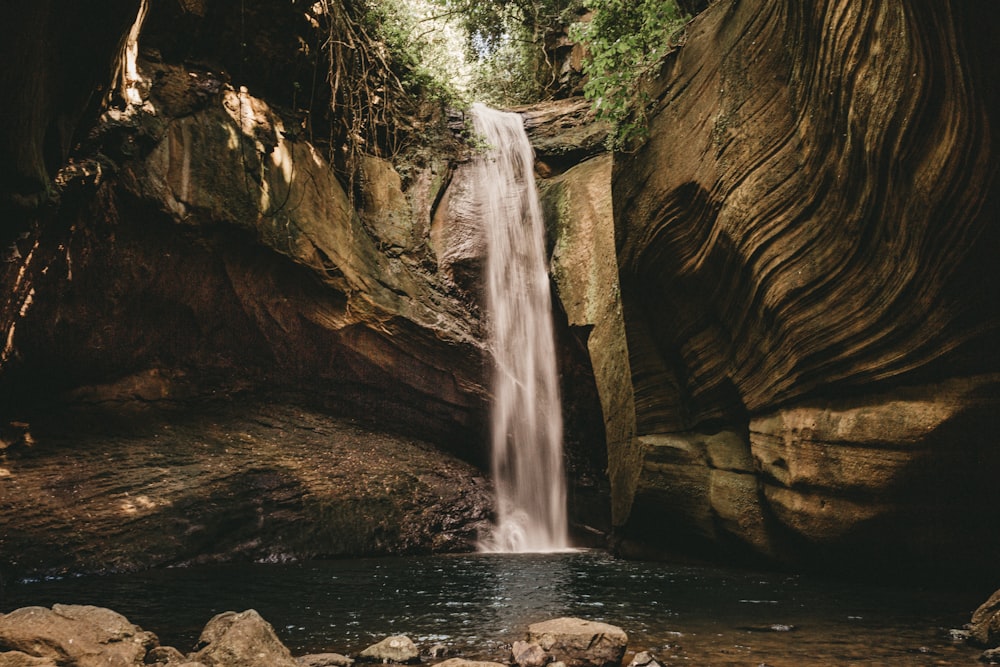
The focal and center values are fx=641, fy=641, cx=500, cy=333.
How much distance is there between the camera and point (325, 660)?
11.6 ft

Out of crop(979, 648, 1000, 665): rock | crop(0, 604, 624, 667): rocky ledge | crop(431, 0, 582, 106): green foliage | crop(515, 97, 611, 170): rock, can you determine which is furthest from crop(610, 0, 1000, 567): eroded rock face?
crop(431, 0, 582, 106): green foliage

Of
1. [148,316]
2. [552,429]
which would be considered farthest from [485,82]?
[148,316]

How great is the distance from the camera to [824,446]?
19.2 ft

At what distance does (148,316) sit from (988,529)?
9558mm

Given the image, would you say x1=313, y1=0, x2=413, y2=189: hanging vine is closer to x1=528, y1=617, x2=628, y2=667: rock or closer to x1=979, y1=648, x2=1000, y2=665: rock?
x1=528, y1=617, x2=628, y2=667: rock

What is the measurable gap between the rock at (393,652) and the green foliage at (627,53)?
21.6 feet

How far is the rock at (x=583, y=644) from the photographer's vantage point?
3506 mm

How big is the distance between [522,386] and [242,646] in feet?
27.7

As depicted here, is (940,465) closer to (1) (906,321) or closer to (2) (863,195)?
(1) (906,321)

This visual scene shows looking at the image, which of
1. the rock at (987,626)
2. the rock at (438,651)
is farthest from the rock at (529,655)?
the rock at (987,626)

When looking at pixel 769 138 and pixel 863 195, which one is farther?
pixel 769 138

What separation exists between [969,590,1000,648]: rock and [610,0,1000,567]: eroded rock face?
1431 millimetres

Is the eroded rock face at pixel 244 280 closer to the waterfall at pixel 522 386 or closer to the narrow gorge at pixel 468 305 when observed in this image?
the narrow gorge at pixel 468 305

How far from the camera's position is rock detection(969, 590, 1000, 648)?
12.1 feet
